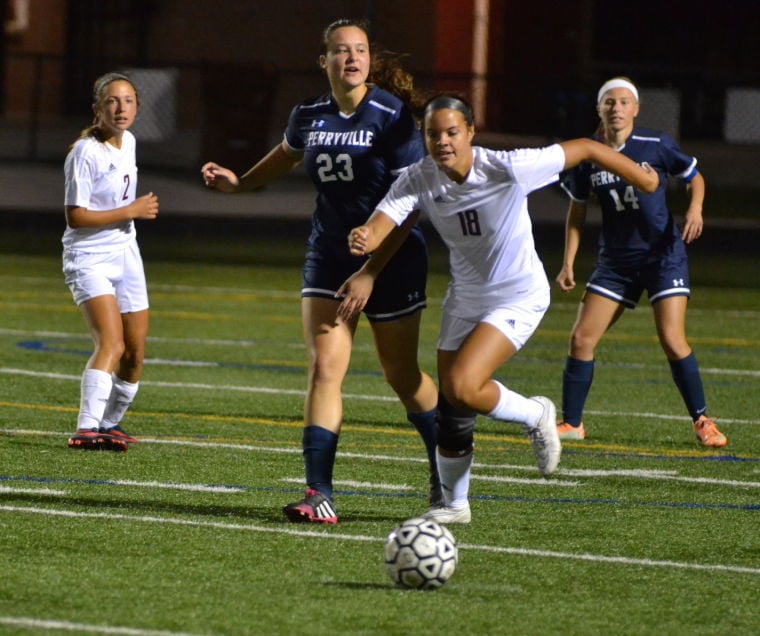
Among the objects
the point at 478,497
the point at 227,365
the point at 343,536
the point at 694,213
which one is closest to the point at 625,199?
the point at 694,213

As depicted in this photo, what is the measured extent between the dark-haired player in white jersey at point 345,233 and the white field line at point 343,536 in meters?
0.23

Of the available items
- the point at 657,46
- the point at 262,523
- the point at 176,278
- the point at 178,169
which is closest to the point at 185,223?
the point at 178,169

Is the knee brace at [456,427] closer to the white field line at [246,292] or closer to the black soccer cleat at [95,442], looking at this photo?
the black soccer cleat at [95,442]

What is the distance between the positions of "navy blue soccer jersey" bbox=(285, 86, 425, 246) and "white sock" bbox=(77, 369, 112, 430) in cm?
211

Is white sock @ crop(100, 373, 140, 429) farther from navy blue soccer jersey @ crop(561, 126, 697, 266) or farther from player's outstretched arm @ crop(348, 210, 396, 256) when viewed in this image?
navy blue soccer jersey @ crop(561, 126, 697, 266)

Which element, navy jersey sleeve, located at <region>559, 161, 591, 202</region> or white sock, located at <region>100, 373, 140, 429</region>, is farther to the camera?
navy jersey sleeve, located at <region>559, 161, 591, 202</region>

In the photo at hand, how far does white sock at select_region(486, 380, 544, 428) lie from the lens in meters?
7.32

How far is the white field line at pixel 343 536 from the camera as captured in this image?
6.53m

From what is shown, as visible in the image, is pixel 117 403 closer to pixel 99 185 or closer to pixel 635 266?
pixel 99 185

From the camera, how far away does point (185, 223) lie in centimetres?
2739

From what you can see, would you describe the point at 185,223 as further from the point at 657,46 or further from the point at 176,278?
the point at 657,46

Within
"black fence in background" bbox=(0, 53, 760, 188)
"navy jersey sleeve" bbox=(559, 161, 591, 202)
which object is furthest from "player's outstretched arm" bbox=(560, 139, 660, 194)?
"black fence in background" bbox=(0, 53, 760, 188)

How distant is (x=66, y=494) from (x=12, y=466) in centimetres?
84

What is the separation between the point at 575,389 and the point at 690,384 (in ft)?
2.22
